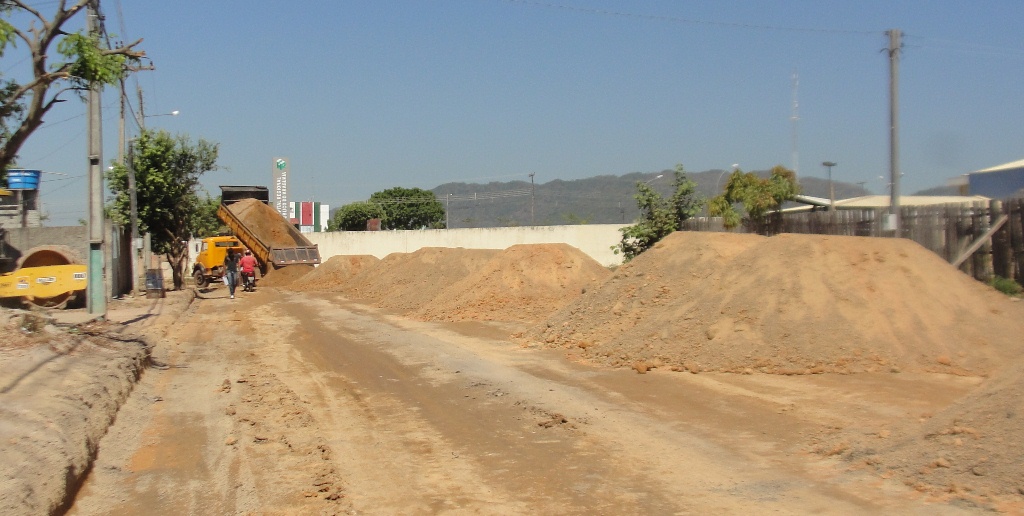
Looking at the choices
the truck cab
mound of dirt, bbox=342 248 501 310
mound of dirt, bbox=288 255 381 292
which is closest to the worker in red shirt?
mound of dirt, bbox=288 255 381 292

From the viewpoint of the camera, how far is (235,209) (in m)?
40.1

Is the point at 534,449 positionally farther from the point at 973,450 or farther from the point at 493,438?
the point at 973,450

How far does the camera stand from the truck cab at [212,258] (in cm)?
4003

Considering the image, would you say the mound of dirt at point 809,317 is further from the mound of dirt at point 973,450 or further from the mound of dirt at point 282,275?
the mound of dirt at point 282,275

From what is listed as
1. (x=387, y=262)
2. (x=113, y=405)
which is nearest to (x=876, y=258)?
(x=113, y=405)

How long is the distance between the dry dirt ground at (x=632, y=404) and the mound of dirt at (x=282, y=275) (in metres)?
17.5

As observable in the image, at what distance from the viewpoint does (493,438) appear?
8797mm

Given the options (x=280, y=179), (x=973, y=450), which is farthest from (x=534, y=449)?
(x=280, y=179)

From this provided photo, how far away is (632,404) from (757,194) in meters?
20.5

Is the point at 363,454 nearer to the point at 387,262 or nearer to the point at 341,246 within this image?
the point at 387,262

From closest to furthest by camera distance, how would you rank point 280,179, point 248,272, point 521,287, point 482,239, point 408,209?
point 521,287
point 248,272
point 482,239
point 280,179
point 408,209

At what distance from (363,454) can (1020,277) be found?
17341mm

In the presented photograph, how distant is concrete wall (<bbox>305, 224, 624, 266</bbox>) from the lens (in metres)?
44.1

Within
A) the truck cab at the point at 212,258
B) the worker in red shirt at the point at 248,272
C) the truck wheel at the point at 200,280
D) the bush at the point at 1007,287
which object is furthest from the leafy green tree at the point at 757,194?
the truck wheel at the point at 200,280
